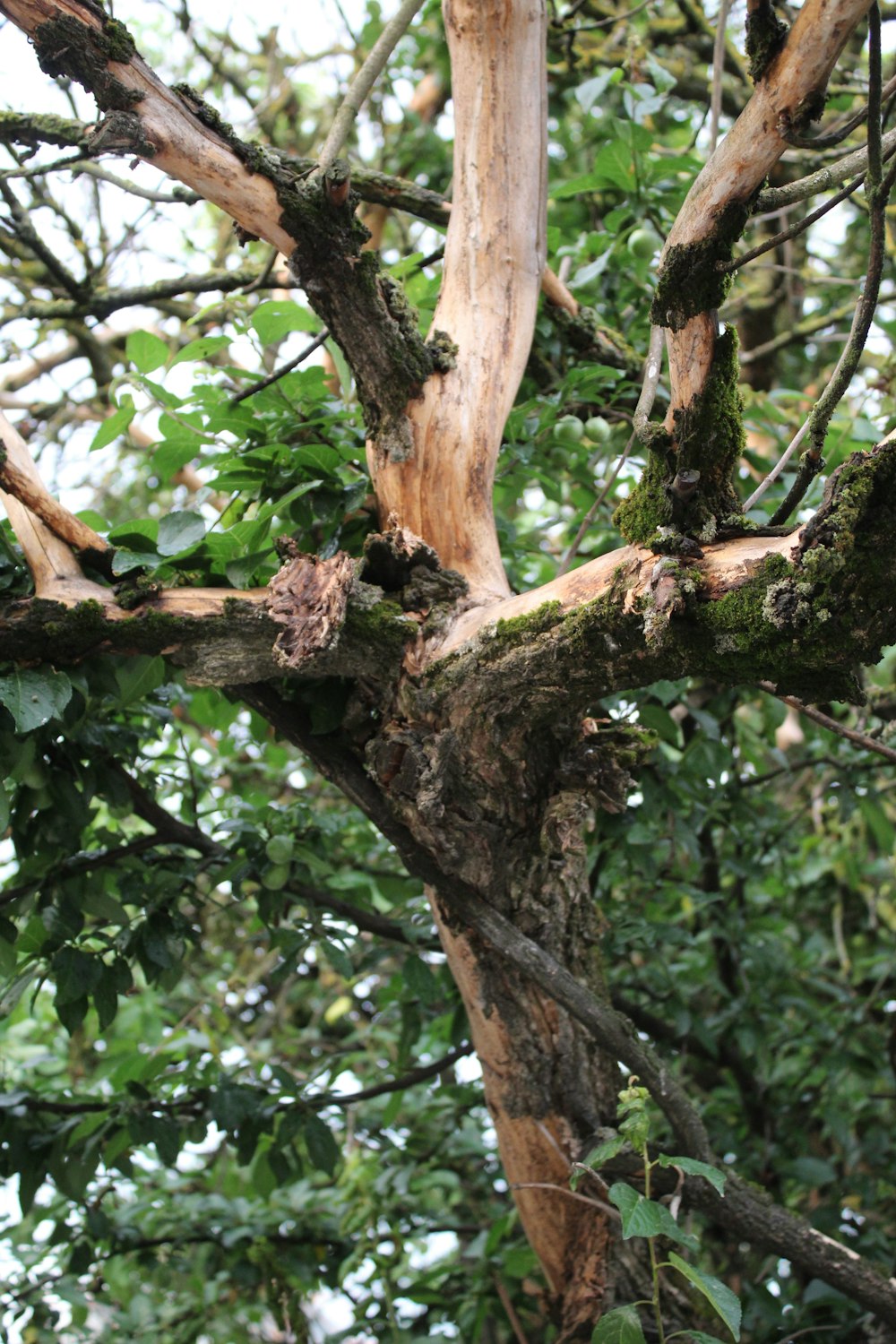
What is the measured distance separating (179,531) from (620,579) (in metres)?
0.72

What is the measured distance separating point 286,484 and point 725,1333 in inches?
60.7

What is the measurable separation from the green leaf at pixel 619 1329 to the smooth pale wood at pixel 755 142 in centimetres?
119

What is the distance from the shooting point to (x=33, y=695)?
5.00 feet

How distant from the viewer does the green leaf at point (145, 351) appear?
1.82 metres

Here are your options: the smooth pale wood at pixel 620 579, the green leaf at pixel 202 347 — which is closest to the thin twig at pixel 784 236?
the smooth pale wood at pixel 620 579

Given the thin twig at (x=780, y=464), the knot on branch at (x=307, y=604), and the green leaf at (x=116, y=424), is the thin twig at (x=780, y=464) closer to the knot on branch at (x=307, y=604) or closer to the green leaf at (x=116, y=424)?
the knot on branch at (x=307, y=604)

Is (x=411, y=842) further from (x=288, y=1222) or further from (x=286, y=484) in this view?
(x=288, y=1222)

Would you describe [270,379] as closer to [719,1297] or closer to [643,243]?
[643,243]

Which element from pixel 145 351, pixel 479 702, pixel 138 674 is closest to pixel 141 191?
pixel 145 351

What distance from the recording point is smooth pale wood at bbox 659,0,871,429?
41.5 inches

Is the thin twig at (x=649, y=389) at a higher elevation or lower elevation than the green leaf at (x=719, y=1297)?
higher

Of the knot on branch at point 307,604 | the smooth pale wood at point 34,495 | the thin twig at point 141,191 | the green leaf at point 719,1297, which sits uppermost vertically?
the thin twig at point 141,191

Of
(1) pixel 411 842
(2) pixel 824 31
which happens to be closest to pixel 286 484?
(1) pixel 411 842

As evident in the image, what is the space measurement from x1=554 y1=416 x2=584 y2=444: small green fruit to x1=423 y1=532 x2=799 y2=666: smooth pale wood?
70 centimetres
